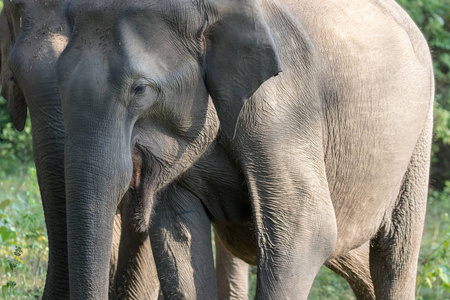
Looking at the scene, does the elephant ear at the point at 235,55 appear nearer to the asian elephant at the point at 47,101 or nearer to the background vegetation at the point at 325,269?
the asian elephant at the point at 47,101

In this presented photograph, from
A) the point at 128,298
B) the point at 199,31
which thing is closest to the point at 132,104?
the point at 199,31

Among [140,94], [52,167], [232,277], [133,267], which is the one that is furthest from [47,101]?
[232,277]

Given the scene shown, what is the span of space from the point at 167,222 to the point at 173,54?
73 centimetres

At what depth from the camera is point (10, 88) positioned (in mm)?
3943

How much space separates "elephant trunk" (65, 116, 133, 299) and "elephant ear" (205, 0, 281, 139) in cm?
45

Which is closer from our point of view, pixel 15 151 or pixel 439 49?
pixel 439 49

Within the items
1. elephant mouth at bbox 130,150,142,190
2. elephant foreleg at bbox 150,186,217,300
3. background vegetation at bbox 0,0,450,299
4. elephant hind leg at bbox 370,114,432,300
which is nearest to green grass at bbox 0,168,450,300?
background vegetation at bbox 0,0,450,299

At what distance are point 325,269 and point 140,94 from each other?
11.8 feet

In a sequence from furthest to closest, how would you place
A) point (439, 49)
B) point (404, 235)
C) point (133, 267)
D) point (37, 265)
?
point (439, 49) < point (37, 265) < point (404, 235) < point (133, 267)

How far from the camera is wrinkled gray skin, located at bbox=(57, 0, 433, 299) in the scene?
9.32 ft

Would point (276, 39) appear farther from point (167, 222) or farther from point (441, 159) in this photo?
point (441, 159)

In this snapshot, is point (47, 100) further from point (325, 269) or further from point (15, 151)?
point (15, 151)

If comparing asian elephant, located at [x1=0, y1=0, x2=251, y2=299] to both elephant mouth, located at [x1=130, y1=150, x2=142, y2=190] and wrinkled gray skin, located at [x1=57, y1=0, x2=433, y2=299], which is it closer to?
elephant mouth, located at [x1=130, y1=150, x2=142, y2=190]

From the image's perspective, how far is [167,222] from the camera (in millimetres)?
3484
